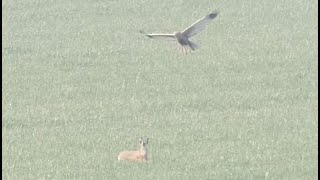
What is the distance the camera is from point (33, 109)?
23.1 m

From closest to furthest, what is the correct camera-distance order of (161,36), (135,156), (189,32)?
1. (161,36)
2. (135,156)
3. (189,32)

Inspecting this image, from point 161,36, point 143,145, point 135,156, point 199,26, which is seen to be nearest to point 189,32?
point 199,26

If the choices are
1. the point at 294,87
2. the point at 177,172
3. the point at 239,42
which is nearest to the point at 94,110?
the point at 294,87

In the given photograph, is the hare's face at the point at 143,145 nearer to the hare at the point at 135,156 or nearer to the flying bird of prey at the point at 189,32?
the hare at the point at 135,156

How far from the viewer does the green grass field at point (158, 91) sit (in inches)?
695

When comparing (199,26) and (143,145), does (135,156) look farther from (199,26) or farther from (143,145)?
(199,26)

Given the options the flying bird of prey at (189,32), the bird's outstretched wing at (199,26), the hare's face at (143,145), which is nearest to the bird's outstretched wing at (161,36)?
the flying bird of prey at (189,32)

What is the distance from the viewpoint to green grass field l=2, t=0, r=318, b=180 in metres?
17.6

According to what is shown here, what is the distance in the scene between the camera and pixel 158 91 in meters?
24.8

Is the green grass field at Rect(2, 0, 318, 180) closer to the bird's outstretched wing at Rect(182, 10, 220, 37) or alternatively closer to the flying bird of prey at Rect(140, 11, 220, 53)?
the flying bird of prey at Rect(140, 11, 220, 53)

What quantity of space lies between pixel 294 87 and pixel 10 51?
7.88 metres

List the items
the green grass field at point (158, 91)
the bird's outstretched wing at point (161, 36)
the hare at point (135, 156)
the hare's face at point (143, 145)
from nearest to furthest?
the bird's outstretched wing at point (161, 36)
the hare at point (135, 156)
the hare's face at point (143, 145)
the green grass field at point (158, 91)

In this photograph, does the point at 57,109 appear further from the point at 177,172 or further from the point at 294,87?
the point at 177,172

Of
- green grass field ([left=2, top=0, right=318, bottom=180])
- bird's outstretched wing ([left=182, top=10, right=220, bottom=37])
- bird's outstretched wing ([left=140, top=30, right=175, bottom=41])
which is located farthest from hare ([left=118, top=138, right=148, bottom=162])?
bird's outstretched wing ([left=182, top=10, right=220, bottom=37])
